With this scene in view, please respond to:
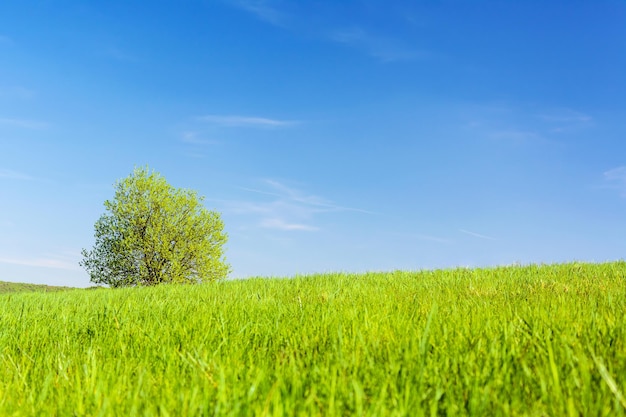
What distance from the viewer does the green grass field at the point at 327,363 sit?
230cm

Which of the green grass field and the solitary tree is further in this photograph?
the solitary tree

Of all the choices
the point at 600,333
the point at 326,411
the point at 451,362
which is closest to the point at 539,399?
the point at 451,362

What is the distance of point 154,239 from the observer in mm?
34312

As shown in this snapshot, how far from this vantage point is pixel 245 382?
2.66 metres

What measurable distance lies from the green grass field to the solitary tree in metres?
29.4

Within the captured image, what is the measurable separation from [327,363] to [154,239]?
33491mm

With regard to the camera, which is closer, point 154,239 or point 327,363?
point 327,363

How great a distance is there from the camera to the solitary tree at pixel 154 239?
113ft

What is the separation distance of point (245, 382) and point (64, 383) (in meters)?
1.35

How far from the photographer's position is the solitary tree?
34.5 meters

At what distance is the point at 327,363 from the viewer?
113 inches

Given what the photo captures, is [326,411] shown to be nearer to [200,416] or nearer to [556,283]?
[200,416]

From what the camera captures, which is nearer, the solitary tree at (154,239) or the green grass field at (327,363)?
the green grass field at (327,363)

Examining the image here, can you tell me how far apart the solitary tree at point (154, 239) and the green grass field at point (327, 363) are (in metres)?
29.4
